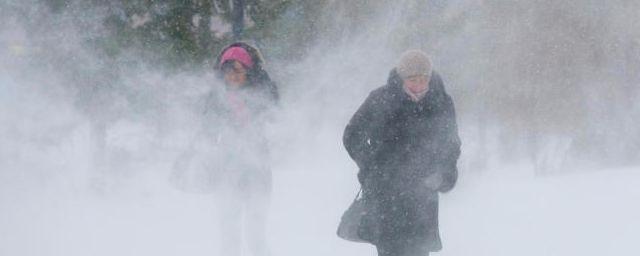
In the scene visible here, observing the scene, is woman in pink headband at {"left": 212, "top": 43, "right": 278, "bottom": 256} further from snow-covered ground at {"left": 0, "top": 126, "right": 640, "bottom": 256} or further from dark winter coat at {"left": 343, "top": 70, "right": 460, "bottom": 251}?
dark winter coat at {"left": 343, "top": 70, "right": 460, "bottom": 251}

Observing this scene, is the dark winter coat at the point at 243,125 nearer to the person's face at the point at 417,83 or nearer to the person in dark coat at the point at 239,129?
the person in dark coat at the point at 239,129

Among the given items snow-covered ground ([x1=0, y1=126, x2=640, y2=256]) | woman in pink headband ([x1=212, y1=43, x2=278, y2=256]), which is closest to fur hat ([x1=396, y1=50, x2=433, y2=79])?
woman in pink headband ([x1=212, y1=43, x2=278, y2=256])

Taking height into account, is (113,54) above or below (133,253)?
above

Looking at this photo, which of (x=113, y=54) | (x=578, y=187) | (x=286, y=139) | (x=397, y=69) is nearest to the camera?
(x=397, y=69)

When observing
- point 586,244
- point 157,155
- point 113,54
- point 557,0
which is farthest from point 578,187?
point 157,155

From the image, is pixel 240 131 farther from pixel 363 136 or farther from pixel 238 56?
pixel 363 136

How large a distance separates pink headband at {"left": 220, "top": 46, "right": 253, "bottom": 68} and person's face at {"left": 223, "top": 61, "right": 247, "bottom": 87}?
1.9 inches

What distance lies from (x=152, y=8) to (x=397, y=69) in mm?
9006

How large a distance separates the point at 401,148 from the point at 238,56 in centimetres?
145

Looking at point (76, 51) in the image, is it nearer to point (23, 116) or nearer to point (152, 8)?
point (152, 8)

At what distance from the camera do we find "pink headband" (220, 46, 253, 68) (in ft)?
16.7

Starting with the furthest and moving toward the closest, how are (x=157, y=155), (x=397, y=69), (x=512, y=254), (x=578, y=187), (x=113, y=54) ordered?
(x=157, y=155), (x=113, y=54), (x=578, y=187), (x=512, y=254), (x=397, y=69)

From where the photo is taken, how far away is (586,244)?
5727 millimetres

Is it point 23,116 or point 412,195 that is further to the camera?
point 23,116
